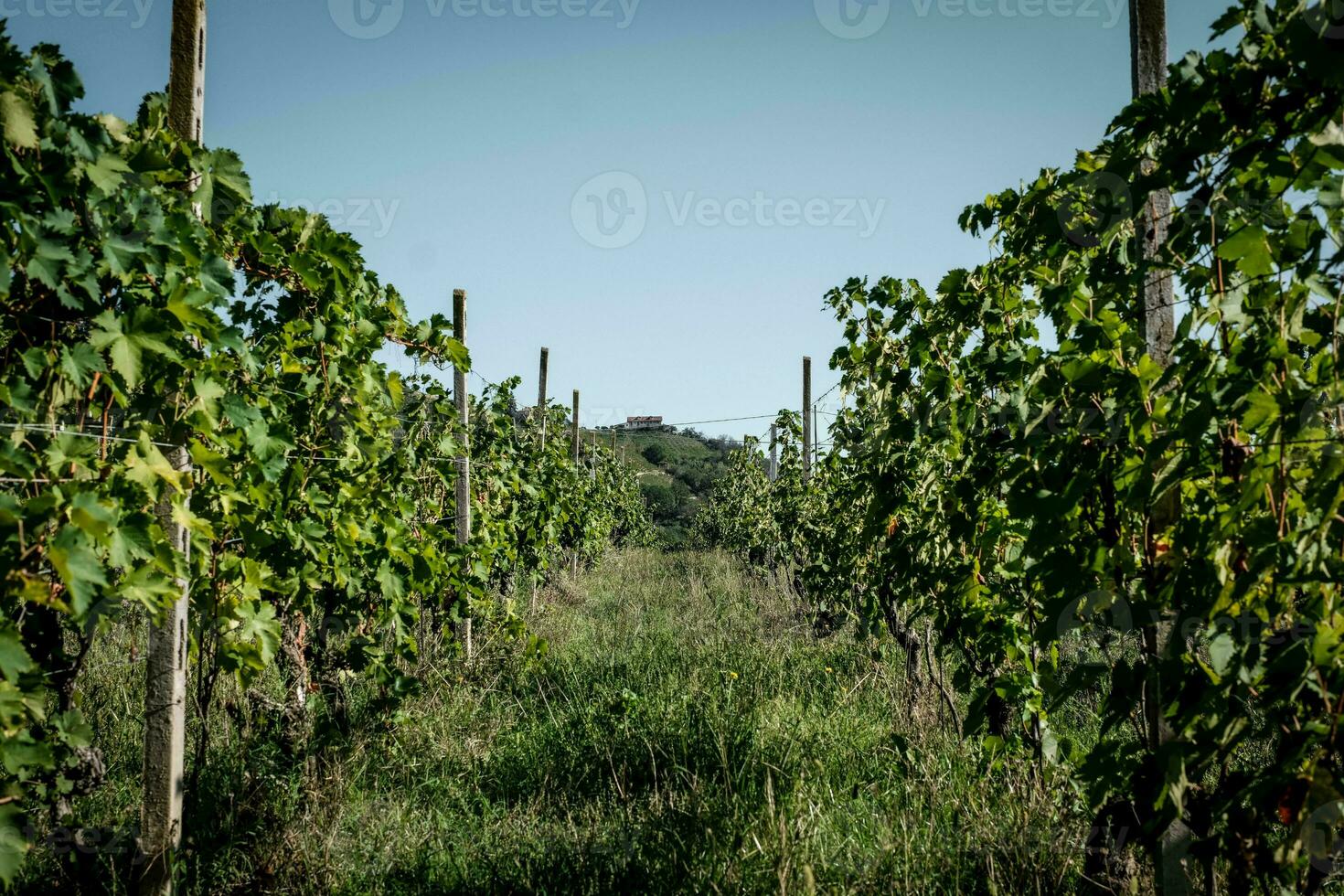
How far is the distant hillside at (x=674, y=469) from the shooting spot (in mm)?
35562

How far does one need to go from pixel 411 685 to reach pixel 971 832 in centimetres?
287

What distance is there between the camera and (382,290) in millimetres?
4273

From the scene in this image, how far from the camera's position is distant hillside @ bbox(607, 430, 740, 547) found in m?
35.6

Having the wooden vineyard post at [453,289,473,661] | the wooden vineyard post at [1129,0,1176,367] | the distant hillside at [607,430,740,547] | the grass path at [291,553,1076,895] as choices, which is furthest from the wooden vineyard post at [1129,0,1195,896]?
the distant hillside at [607,430,740,547]

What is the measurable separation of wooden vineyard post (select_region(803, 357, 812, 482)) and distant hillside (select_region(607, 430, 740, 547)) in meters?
12.9

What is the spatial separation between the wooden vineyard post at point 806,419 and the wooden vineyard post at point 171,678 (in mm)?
8208

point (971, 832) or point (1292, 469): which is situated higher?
point (1292, 469)

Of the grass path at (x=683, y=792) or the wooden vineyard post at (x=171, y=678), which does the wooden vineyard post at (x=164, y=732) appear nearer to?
the wooden vineyard post at (x=171, y=678)

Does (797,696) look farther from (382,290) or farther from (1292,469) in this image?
(1292,469)

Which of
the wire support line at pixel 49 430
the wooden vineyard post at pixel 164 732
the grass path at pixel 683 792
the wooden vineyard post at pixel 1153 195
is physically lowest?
the grass path at pixel 683 792

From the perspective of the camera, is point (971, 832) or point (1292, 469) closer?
point (1292, 469)

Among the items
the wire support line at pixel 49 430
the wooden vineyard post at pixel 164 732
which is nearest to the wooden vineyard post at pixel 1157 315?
the wire support line at pixel 49 430

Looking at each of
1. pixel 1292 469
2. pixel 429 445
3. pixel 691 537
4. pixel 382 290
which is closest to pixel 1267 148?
pixel 1292 469

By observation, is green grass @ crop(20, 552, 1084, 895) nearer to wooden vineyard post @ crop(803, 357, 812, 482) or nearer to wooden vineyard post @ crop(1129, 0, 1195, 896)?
wooden vineyard post @ crop(1129, 0, 1195, 896)
